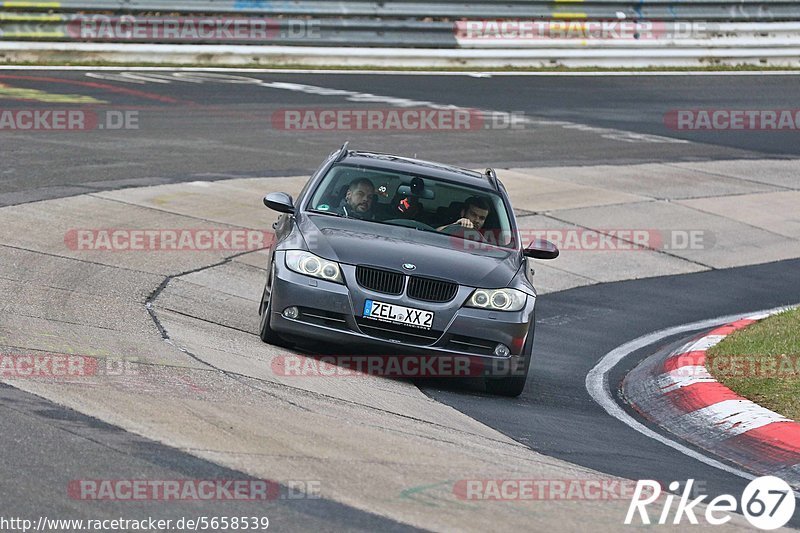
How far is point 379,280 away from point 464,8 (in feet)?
67.3

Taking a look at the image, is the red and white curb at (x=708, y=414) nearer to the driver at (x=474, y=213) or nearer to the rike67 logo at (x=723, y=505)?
the rike67 logo at (x=723, y=505)

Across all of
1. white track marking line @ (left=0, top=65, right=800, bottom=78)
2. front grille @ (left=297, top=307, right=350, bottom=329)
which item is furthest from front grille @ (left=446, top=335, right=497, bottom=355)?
white track marking line @ (left=0, top=65, right=800, bottom=78)

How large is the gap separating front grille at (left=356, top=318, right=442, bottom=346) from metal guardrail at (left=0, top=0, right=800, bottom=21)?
17.8 metres

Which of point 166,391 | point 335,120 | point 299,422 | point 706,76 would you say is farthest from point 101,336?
point 706,76

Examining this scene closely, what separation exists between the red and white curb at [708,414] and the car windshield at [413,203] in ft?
5.19

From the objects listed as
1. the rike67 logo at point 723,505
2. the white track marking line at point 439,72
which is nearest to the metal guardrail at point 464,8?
the white track marking line at point 439,72

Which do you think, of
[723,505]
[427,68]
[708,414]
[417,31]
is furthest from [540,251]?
[417,31]

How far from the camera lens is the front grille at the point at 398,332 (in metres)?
8.94

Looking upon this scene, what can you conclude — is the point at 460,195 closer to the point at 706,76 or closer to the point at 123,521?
the point at 123,521

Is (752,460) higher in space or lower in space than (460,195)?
lower

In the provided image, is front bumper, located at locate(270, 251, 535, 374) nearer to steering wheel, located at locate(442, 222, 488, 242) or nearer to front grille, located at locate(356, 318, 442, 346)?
front grille, located at locate(356, 318, 442, 346)

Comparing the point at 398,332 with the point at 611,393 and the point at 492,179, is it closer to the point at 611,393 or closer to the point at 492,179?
the point at 611,393

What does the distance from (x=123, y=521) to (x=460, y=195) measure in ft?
18.5

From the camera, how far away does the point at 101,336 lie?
8.79 metres
